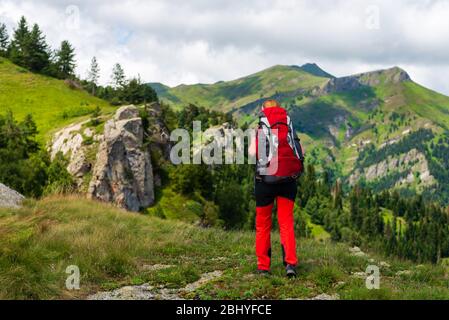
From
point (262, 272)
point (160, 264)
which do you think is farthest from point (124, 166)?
point (262, 272)

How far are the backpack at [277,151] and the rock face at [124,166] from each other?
57.4 meters

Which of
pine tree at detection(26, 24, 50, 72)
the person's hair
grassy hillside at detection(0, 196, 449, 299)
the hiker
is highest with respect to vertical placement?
pine tree at detection(26, 24, 50, 72)

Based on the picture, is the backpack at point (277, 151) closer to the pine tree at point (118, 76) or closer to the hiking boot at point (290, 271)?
the hiking boot at point (290, 271)

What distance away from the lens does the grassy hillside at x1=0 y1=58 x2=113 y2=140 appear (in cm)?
8038

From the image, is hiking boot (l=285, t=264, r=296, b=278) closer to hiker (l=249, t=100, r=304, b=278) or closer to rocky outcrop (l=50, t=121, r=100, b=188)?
hiker (l=249, t=100, r=304, b=278)

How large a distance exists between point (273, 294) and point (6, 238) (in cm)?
620

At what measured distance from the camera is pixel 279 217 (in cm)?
995

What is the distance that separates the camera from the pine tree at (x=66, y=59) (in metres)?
128

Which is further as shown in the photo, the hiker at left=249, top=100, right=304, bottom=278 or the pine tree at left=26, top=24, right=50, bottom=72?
the pine tree at left=26, top=24, right=50, bottom=72

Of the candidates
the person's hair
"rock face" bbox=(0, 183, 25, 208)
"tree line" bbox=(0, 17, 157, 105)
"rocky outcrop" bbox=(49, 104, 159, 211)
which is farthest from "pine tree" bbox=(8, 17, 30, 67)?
the person's hair

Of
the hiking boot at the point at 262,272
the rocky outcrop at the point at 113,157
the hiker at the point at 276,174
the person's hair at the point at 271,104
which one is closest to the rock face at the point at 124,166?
the rocky outcrop at the point at 113,157

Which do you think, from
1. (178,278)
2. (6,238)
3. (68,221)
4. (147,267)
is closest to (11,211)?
(68,221)

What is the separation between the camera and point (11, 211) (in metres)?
15.7
